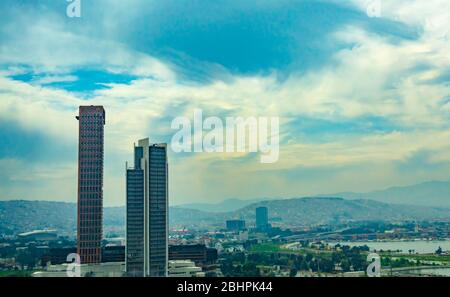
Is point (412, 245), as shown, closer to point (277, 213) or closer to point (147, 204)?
point (277, 213)

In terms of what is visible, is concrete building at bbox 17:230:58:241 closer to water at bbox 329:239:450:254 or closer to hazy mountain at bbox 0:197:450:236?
hazy mountain at bbox 0:197:450:236

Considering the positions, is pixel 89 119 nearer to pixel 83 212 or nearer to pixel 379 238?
pixel 83 212

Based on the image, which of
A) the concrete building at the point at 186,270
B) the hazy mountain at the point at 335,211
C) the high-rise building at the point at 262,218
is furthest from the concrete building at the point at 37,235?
the high-rise building at the point at 262,218

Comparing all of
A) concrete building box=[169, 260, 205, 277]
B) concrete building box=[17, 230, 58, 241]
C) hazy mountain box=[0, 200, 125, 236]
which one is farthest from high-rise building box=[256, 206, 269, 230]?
concrete building box=[17, 230, 58, 241]

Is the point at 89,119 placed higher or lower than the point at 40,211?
higher

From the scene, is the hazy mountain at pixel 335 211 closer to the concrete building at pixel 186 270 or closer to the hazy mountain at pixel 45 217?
the concrete building at pixel 186 270
